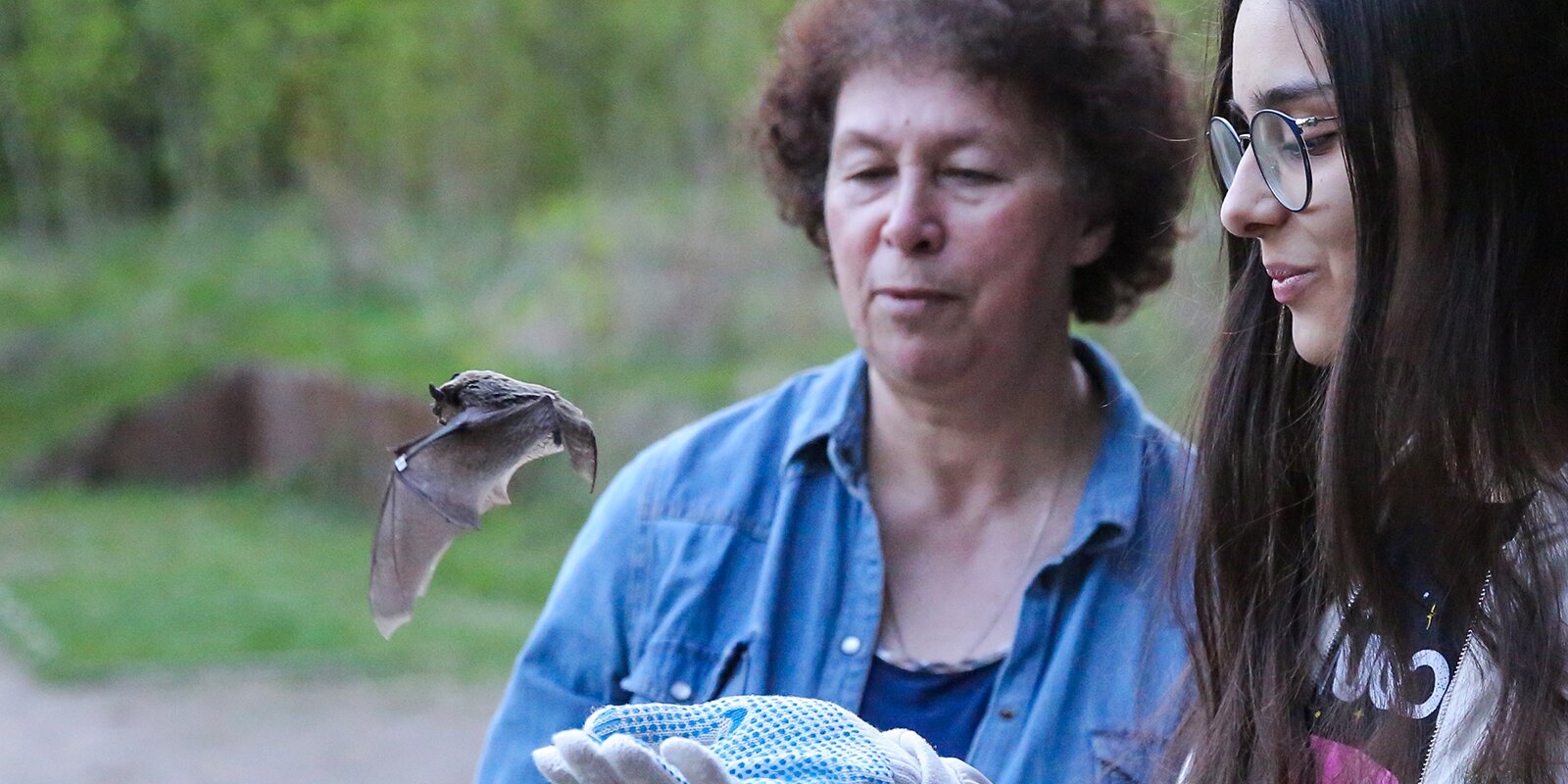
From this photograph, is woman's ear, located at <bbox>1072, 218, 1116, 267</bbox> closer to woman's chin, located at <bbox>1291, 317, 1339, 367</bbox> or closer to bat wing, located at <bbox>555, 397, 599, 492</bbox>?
woman's chin, located at <bbox>1291, 317, 1339, 367</bbox>

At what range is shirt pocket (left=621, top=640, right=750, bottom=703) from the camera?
2.13 meters

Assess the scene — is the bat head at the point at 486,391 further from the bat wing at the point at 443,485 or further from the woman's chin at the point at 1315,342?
the woman's chin at the point at 1315,342

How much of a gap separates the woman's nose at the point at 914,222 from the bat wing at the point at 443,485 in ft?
2.36

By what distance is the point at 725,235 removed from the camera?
7.64 meters

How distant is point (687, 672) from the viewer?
214cm

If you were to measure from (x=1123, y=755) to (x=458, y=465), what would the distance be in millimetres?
935

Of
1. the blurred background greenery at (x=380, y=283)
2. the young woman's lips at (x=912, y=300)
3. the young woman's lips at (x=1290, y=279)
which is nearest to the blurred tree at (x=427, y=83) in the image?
the blurred background greenery at (x=380, y=283)

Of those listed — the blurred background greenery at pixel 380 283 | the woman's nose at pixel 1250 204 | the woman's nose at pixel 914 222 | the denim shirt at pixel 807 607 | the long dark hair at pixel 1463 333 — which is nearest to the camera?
the long dark hair at pixel 1463 333

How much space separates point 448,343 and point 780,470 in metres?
5.31

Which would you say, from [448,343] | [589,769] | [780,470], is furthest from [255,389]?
[589,769]

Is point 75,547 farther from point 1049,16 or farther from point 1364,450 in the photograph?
point 1364,450

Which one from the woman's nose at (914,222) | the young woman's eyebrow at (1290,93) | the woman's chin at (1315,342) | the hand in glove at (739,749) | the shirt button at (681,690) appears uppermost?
the young woman's eyebrow at (1290,93)

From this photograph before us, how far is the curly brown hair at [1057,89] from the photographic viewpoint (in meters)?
2.25

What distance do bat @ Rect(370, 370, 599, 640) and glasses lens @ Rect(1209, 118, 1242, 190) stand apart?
70cm
